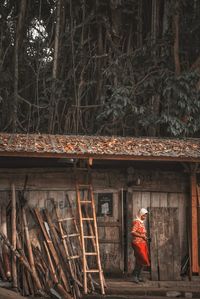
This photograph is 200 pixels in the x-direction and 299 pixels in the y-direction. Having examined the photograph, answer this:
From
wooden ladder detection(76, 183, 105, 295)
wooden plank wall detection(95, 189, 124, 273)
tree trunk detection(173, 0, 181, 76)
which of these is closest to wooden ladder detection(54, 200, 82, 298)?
wooden ladder detection(76, 183, 105, 295)

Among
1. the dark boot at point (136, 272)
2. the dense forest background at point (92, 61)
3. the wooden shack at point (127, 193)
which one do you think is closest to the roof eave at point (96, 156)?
the wooden shack at point (127, 193)

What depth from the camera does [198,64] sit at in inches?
771

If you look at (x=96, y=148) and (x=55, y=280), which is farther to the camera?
(x=96, y=148)

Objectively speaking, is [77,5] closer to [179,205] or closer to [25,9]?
[25,9]

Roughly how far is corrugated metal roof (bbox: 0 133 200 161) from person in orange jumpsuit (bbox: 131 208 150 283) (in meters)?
1.42

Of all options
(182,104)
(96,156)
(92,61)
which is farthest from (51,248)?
(92,61)

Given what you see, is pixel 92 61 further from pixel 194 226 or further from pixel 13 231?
pixel 13 231

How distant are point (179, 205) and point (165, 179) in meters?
0.74

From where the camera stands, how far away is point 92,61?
20969 millimetres

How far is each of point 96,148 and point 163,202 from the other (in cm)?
251

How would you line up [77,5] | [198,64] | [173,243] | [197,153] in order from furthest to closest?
[77,5], [198,64], [173,243], [197,153]

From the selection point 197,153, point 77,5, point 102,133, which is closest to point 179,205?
point 197,153

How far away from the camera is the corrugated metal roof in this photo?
12.6m

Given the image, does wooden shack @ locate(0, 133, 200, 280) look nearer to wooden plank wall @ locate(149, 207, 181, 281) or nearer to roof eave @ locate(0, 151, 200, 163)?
wooden plank wall @ locate(149, 207, 181, 281)
